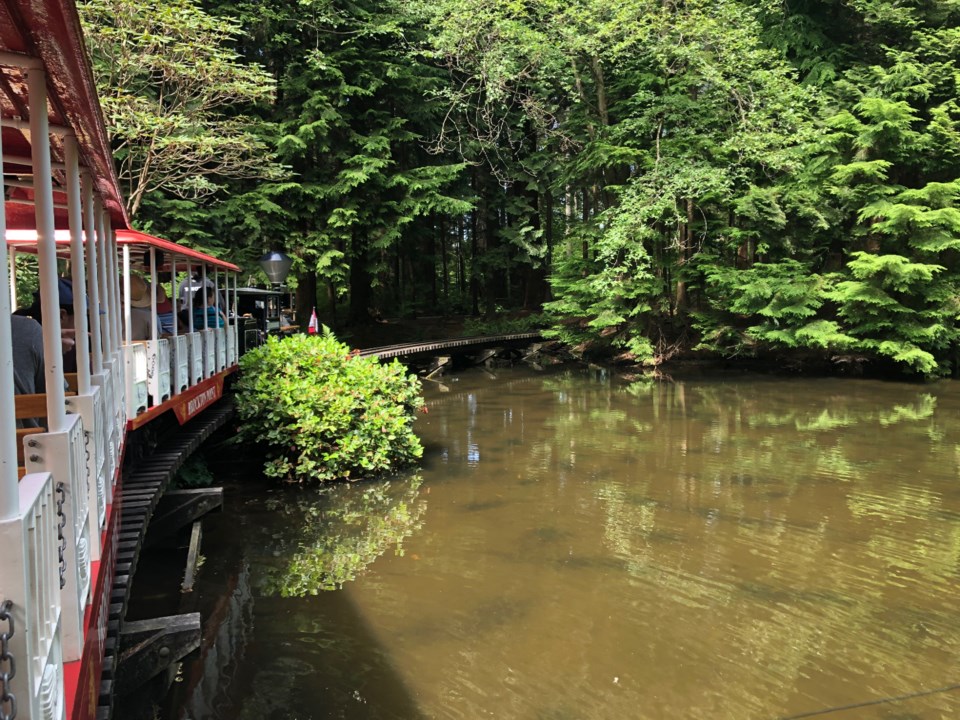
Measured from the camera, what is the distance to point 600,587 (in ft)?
21.1

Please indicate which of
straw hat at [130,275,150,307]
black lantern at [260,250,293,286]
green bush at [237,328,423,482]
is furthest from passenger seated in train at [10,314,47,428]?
black lantern at [260,250,293,286]

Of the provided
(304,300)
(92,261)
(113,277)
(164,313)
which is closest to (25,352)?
(92,261)

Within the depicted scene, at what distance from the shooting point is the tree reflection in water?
676cm

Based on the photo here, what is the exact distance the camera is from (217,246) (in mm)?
20438

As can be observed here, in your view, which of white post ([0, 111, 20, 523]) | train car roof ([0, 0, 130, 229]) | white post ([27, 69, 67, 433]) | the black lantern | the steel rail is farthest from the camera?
the steel rail

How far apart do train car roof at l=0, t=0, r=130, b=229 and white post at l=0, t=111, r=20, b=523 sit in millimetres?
656

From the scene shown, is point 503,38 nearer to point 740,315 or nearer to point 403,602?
point 740,315

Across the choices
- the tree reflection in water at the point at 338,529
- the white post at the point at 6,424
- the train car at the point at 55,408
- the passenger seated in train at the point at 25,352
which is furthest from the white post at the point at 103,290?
the white post at the point at 6,424

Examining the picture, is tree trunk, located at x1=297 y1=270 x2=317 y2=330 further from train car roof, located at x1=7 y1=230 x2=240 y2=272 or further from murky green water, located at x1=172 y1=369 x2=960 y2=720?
train car roof, located at x1=7 y1=230 x2=240 y2=272

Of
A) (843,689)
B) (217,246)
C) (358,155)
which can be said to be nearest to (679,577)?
(843,689)

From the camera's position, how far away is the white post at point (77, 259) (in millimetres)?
3426

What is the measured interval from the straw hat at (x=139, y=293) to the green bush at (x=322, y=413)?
1958 millimetres

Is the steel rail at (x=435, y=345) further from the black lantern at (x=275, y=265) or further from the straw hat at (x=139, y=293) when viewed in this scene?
the straw hat at (x=139, y=293)

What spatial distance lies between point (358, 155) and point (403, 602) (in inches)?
736
